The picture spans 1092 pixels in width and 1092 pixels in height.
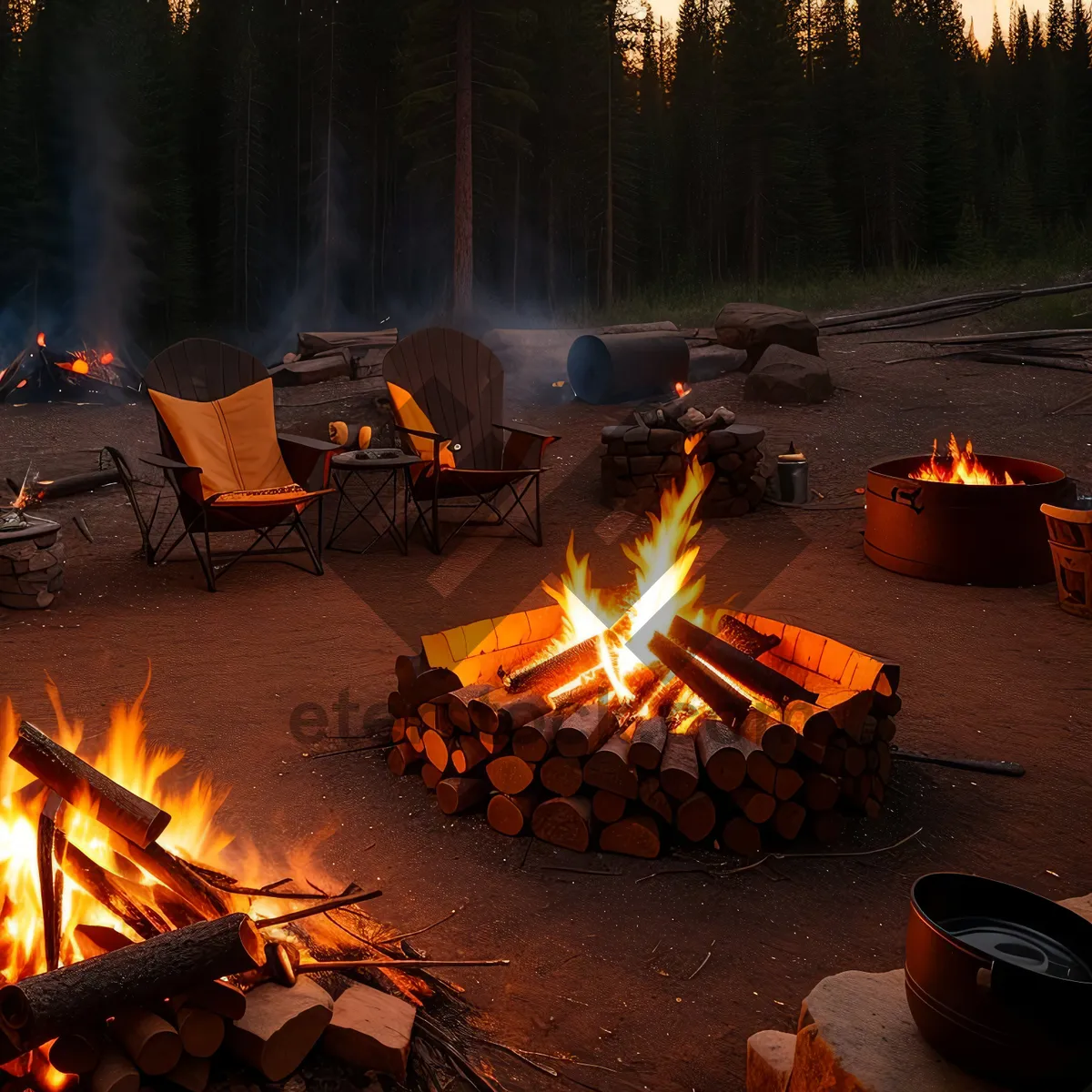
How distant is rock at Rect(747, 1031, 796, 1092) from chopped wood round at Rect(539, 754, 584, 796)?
91cm

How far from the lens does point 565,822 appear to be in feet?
8.37

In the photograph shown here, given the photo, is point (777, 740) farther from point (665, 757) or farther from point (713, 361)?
point (713, 361)

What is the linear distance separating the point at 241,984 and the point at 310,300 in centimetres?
2201

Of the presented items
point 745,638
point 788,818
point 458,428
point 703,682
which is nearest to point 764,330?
point 458,428

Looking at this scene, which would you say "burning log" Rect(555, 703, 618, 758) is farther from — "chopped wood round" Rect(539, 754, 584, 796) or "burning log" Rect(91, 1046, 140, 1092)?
"burning log" Rect(91, 1046, 140, 1092)

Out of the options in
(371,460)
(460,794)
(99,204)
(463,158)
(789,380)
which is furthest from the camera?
(99,204)

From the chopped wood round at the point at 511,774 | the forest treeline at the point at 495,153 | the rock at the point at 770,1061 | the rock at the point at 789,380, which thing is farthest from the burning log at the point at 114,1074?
the forest treeline at the point at 495,153

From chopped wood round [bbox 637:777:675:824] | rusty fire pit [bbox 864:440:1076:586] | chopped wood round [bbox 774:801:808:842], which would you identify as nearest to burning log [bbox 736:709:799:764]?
chopped wood round [bbox 774:801:808:842]

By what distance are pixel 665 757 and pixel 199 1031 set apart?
4.21ft

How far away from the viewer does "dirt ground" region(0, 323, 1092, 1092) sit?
204 centimetres

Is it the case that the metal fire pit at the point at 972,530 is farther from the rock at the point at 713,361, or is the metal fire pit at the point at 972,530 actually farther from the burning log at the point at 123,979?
the rock at the point at 713,361

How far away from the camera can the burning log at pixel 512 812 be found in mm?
2594

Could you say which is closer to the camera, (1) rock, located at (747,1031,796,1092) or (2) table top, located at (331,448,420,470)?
(1) rock, located at (747,1031,796,1092)

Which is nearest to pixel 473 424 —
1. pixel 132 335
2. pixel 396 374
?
pixel 396 374
